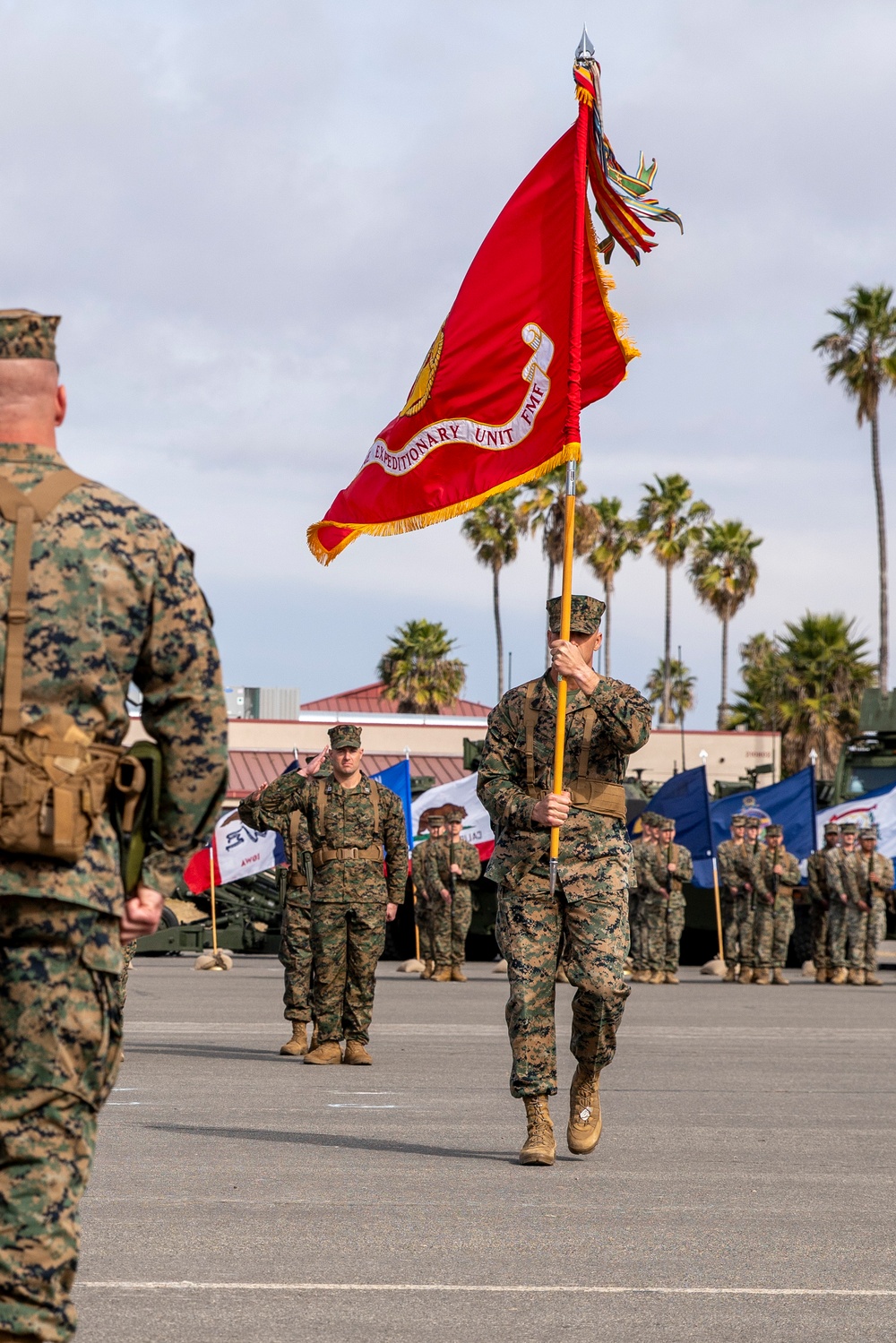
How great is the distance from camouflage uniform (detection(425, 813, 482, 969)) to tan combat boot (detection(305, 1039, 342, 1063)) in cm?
1246

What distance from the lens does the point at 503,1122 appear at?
9.73m

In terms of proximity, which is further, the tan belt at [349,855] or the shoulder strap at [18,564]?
the tan belt at [349,855]

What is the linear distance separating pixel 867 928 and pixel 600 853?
17.7 metres

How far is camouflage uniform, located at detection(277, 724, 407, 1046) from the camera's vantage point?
41.6ft

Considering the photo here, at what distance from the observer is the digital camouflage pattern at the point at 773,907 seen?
25.1 m

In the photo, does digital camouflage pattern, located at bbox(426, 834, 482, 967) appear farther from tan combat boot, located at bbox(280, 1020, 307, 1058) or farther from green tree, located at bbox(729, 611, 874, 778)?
green tree, located at bbox(729, 611, 874, 778)

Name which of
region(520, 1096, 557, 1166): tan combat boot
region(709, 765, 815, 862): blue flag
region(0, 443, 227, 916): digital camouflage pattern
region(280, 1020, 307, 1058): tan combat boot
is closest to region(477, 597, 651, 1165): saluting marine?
region(520, 1096, 557, 1166): tan combat boot

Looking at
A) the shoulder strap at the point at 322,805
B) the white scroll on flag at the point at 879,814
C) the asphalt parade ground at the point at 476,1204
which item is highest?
the white scroll on flag at the point at 879,814

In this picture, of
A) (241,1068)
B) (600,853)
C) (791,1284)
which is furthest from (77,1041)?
(241,1068)

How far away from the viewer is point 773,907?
25.3m

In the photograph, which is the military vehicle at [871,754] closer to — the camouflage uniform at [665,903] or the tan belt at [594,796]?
the camouflage uniform at [665,903]

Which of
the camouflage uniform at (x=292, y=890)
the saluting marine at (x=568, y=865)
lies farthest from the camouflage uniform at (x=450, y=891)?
the saluting marine at (x=568, y=865)

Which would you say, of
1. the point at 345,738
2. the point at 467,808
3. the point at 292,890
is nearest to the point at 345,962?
the point at 345,738

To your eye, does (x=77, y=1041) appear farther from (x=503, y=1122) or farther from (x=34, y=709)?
(x=503, y=1122)
